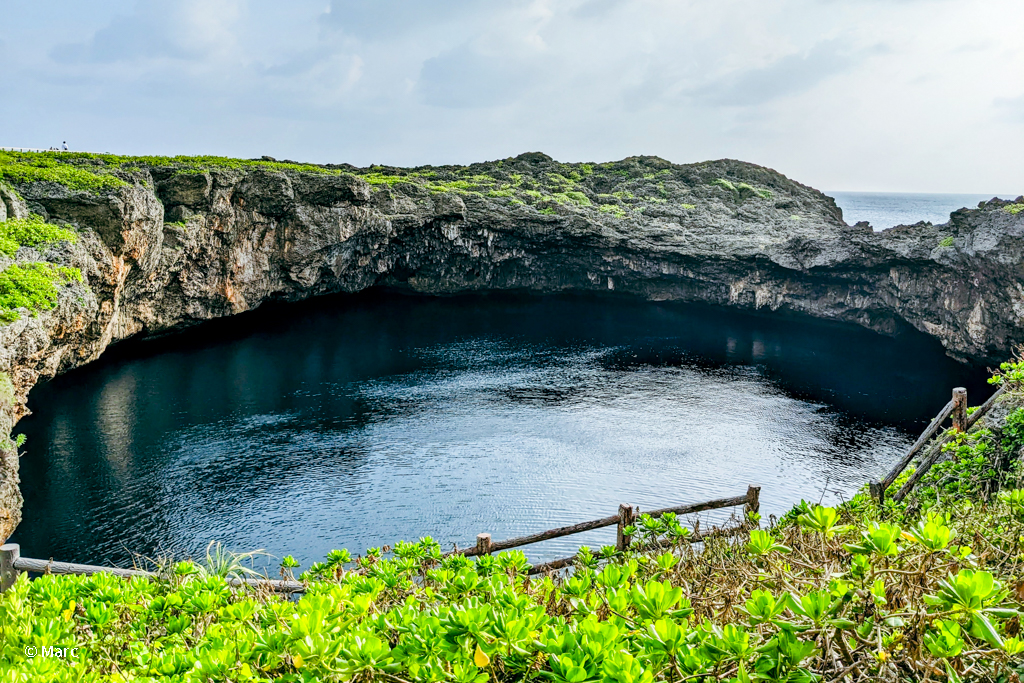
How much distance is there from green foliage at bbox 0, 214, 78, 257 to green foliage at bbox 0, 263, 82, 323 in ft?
1.91

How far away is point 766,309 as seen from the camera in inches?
1533

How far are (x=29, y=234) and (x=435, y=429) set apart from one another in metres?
13.0

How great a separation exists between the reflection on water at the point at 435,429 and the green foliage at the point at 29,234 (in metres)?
5.99

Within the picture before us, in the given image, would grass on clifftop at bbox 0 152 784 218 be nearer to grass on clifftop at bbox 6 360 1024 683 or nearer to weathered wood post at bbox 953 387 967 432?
grass on clifftop at bbox 6 360 1024 683

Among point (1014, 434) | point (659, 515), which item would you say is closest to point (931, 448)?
point (1014, 434)

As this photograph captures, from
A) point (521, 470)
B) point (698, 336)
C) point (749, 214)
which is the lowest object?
point (521, 470)

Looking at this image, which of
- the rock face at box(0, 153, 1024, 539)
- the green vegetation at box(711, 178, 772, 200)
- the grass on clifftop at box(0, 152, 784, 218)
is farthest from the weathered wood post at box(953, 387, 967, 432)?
the green vegetation at box(711, 178, 772, 200)

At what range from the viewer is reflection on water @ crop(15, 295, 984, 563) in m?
15.5

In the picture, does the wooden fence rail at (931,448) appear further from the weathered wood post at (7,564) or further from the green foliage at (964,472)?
the weathered wood post at (7,564)

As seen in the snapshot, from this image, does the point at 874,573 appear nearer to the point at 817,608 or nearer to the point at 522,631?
the point at 817,608

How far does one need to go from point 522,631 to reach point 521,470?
16.0 metres

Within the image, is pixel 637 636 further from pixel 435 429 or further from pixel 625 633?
pixel 435 429

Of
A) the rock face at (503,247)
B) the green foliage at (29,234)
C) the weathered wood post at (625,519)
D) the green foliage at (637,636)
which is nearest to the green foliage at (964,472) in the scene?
the weathered wood post at (625,519)

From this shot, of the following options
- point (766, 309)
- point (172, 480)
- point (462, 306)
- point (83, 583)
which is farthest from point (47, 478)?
point (766, 309)
